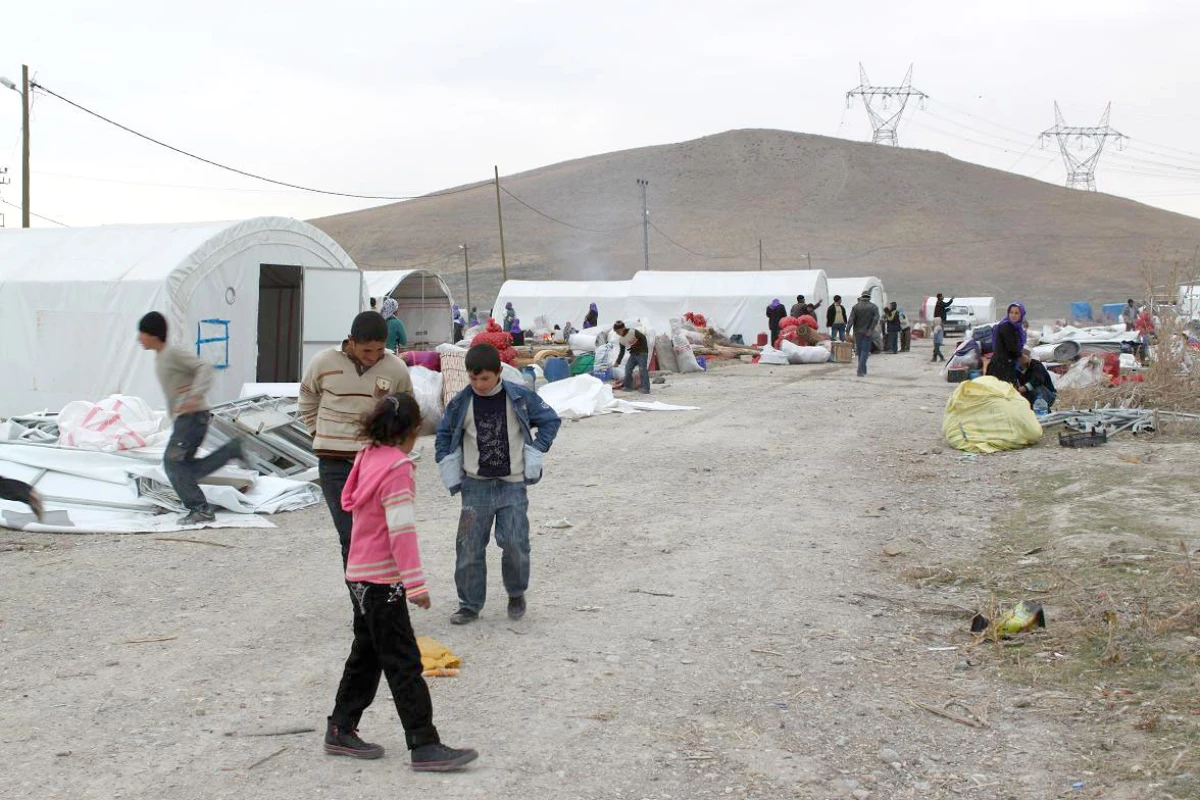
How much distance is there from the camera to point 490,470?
19.6 ft

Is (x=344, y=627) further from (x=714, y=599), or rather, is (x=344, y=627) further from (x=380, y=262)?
(x=380, y=262)

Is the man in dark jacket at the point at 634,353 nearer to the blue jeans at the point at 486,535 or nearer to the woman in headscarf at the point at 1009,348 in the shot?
the woman in headscarf at the point at 1009,348

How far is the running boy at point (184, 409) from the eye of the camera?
814cm

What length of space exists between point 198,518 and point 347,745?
4.95m

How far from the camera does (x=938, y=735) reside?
14.7 ft

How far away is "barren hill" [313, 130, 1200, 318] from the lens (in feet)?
291

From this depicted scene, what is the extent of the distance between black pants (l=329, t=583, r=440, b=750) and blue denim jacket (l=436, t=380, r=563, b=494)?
1.71m

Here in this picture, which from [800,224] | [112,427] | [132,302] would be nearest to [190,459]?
[112,427]

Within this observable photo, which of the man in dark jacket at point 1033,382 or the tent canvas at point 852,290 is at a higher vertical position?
the tent canvas at point 852,290

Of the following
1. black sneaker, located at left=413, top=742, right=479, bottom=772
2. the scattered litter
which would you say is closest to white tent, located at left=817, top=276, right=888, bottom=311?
the scattered litter

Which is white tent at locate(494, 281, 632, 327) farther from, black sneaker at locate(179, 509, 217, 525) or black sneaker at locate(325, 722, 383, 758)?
black sneaker at locate(325, 722, 383, 758)

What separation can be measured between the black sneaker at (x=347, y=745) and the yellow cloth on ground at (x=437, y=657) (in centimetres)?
93

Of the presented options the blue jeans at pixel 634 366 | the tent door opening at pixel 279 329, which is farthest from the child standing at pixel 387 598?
the tent door opening at pixel 279 329

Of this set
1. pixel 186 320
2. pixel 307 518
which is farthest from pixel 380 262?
pixel 307 518
